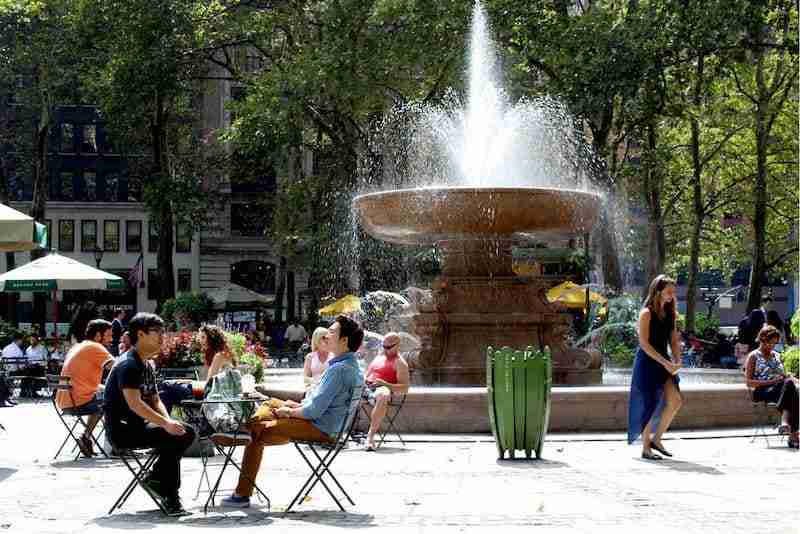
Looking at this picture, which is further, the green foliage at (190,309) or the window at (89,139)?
the window at (89,139)

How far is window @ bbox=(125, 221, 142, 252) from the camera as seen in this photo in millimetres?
75500

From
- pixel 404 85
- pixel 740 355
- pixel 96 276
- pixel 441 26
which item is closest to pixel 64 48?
pixel 404 85

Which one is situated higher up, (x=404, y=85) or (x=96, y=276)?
(x=404, y=85)

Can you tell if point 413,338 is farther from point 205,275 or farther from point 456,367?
point 205,275

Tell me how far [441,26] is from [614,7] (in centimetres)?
523

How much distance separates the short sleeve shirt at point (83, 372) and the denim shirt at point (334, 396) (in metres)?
4.83

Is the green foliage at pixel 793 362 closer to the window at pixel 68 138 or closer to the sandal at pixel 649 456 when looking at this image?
the sandal at pixel 649 456

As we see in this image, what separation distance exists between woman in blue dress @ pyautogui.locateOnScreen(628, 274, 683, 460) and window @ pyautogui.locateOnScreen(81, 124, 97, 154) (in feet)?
215

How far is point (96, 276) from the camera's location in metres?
26.3

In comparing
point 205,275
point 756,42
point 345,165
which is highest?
point 756,42

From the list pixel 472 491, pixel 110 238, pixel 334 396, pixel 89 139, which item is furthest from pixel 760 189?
pixel 89 139

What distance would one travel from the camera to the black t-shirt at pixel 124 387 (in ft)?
30.5

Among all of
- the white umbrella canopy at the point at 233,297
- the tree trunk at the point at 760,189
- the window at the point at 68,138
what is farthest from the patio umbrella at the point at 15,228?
the window at the point at 68,138

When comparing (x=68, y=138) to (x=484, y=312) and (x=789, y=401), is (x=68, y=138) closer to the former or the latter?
(x=484, y=312)
